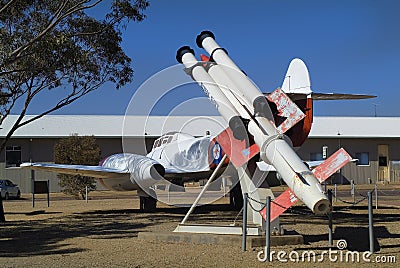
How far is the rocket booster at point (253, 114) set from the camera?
11.6 metres

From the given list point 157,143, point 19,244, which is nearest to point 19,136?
point 157,143

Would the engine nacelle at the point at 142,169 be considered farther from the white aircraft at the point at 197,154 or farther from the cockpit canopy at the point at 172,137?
the cockpit canopy at the point at 172,137

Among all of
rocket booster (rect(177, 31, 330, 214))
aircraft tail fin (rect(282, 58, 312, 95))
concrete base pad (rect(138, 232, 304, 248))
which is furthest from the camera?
aircraft tail fin (rect(282, 58, 312, 95))

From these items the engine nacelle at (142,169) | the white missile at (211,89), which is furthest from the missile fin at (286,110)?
the engine nacelle at (142,169)

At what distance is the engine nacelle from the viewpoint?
2233 centimetres

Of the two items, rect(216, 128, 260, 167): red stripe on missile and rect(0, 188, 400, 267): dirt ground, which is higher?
rect(216, 128, 260, 167): red stripe on missile

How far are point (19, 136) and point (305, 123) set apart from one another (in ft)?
129

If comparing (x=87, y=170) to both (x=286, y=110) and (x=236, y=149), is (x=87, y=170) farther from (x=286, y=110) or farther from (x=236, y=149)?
(x=286, y=110)

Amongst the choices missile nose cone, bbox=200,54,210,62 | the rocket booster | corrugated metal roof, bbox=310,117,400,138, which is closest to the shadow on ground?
the rocket booster

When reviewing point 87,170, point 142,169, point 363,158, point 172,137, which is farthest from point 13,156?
point 142,169

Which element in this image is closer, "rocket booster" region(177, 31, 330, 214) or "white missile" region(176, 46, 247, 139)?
"rocket booster" region(177, 31, 330, 214)

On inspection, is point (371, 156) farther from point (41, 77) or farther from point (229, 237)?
point (229, 237)

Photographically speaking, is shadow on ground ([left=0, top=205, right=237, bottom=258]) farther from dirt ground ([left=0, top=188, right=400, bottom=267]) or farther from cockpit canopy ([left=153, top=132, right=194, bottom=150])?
cockpit canopy ([left=153, top=132, right=194, bottom=150])

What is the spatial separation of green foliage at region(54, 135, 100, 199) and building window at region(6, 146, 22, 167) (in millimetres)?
11629
